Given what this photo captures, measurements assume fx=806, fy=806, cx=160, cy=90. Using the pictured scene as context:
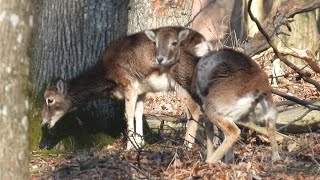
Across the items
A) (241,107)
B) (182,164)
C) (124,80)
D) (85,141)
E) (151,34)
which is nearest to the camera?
(182,164)

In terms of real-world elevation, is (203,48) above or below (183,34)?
below

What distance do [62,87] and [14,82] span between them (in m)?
7.14

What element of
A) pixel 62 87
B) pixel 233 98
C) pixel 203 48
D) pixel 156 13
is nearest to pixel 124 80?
pixel 62 87

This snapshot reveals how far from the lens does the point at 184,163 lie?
29.7 ft

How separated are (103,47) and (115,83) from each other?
26.1 inches

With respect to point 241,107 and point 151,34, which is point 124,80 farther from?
point 241,107

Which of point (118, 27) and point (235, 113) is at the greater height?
point (118, 27)

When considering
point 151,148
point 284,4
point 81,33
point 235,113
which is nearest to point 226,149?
point 235,113

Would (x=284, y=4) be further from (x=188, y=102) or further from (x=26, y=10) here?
(x=26, y=10)

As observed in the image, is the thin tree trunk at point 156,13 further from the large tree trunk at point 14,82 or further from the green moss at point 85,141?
the large tree trunk at point 14,82

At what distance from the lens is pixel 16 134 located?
5359mm

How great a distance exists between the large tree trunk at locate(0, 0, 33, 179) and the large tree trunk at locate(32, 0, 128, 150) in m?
6.40

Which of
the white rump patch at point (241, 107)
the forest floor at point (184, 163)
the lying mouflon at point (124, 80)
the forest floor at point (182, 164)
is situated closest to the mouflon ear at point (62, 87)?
the lying mouflon at point (124, 80)

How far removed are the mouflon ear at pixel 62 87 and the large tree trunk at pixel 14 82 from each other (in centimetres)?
692
